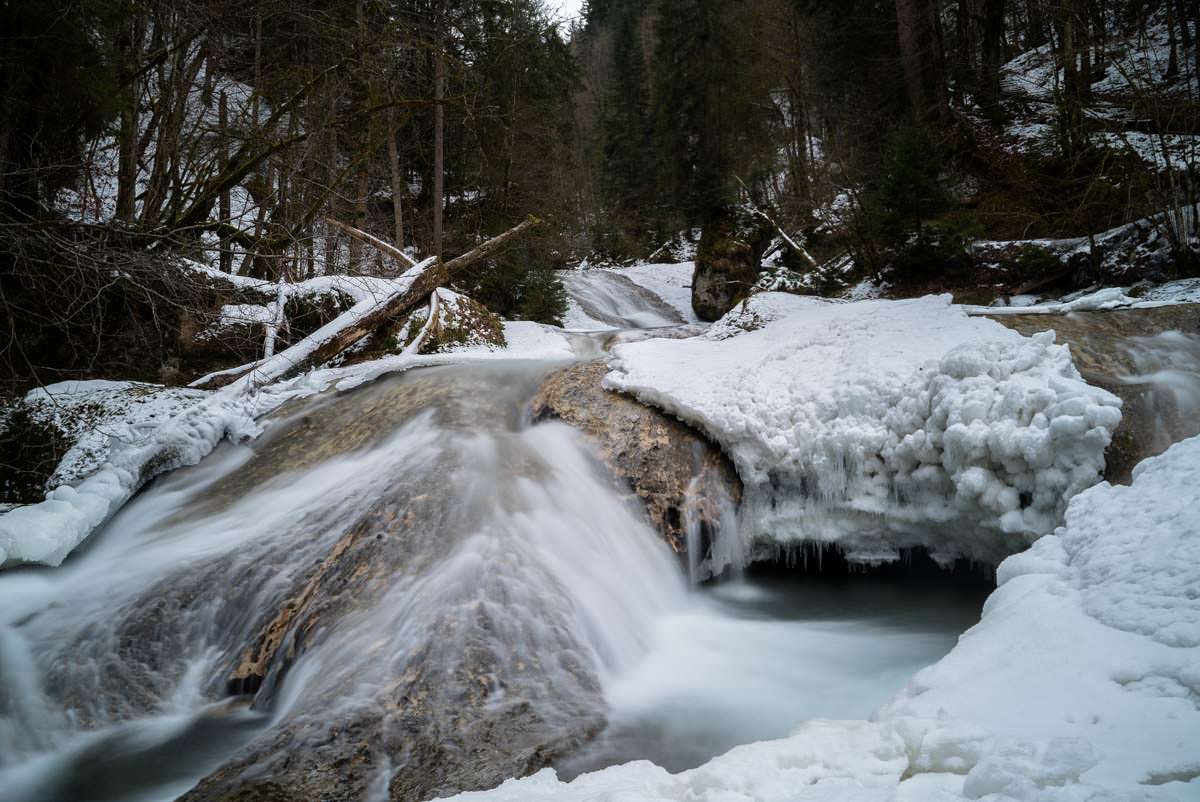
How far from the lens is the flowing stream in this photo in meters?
2.83

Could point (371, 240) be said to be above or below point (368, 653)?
above

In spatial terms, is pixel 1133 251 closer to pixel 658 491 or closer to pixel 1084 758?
pixel 658 491

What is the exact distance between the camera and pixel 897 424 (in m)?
4.48

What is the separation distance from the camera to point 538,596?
3.62m

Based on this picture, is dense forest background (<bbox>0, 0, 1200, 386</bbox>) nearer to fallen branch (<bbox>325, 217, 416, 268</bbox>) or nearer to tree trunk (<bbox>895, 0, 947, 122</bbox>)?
tree trunk (<bbox>895, 0, 947, 122</bbox>)

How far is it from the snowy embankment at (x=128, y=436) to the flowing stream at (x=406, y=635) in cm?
18

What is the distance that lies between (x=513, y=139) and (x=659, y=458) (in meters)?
13.4

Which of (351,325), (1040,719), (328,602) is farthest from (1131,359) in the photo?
(351,325)

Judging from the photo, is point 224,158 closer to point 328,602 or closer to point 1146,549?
point 328,602

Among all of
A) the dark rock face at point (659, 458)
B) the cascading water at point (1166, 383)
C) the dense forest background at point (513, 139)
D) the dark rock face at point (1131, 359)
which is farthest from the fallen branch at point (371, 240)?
the cascading water at point (1166, 383)

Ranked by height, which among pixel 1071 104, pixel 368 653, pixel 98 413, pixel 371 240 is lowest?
pixel 368 653

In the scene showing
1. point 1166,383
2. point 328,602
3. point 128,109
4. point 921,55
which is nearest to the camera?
point 328,602

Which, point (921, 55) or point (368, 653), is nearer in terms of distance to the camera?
point (368, 653)

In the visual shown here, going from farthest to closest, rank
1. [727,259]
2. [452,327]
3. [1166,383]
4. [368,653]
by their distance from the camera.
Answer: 1. [727,259]
2. [452,327]
3. [1166,383]
4. [368,653]
